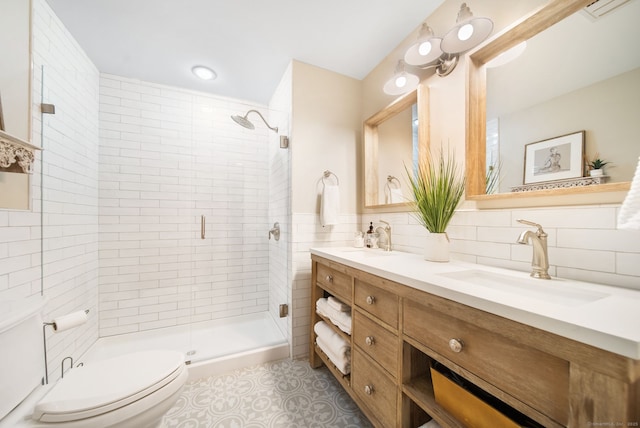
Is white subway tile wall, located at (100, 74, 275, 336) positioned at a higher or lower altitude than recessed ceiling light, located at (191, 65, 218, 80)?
lower

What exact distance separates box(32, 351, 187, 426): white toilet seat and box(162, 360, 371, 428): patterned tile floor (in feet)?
1.37

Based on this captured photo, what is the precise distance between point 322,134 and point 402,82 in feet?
2.25

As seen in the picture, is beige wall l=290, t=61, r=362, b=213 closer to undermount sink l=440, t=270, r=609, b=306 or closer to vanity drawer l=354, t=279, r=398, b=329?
vanity drawer l=354, t=279, r=398, b=329

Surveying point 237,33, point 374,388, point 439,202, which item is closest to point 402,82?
point 439,202

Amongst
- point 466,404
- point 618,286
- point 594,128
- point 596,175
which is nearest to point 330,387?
point 466,404

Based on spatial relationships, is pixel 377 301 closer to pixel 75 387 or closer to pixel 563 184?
pixel 563 184

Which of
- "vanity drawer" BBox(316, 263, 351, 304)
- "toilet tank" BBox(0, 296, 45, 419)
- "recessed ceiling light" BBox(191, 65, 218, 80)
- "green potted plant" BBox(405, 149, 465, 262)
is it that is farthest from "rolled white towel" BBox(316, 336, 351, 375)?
"recessed ceiling light" BBox(191, 65, 218, 80)

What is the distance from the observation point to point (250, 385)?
1526 mm

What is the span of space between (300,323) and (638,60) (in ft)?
6.89

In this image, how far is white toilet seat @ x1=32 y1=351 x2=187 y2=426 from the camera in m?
0.82

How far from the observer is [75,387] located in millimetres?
981

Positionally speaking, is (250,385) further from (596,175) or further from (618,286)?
(596,175)

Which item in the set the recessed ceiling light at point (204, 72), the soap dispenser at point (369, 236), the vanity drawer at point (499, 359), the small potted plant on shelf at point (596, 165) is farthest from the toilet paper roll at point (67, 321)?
the small potted plant on shelf at point (596, 165)

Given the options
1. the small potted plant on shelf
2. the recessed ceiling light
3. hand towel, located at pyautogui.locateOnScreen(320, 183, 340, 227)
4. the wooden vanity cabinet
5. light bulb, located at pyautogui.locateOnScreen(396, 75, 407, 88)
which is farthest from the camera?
the recessed ceiling light
